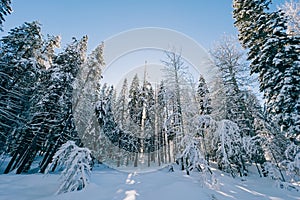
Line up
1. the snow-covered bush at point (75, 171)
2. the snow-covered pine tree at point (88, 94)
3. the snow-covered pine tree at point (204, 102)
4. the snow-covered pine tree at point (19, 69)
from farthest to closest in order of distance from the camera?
the snow-covered pine tree at point (88, 94), the snow-covered pine tree at point (204, 102), the snow-covered pine tree at point (19, 69), the snow-covered bush at point (75, 171)

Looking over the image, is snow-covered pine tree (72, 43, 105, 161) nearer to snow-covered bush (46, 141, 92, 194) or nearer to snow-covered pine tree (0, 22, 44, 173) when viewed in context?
snow-covered pine tree (0, 22, 44, 173)

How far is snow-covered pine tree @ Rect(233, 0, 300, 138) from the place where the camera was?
8.80 meters

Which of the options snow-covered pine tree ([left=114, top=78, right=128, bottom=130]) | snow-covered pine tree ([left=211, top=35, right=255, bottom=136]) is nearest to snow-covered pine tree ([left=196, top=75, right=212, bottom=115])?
snow-covered pine tree ([left=211, top=35, right=255, bottom=136])

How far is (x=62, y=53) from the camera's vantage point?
1708cm

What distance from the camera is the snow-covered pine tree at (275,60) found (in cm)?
880

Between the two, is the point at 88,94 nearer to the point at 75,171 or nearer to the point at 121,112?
the point at 121,112

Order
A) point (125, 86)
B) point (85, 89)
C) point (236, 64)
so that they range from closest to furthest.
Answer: point (236, 64) < point (85, 89) < point (125, 86)

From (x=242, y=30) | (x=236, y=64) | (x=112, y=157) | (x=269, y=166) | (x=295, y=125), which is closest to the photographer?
(x=295, y=125)

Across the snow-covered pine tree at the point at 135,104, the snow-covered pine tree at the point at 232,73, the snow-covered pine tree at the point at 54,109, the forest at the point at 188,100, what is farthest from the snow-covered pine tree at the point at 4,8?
the snow-covered pine tree at the point at 135,104

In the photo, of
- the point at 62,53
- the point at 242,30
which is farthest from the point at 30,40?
the point at 242,30

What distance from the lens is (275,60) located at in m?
9.35

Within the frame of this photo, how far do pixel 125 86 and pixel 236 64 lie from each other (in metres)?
26.7

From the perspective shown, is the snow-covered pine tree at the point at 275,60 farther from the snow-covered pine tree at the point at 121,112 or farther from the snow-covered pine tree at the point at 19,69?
the snow-covered pine tree at the point at 121,112

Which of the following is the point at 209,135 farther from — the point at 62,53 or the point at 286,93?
the point at 62,53
